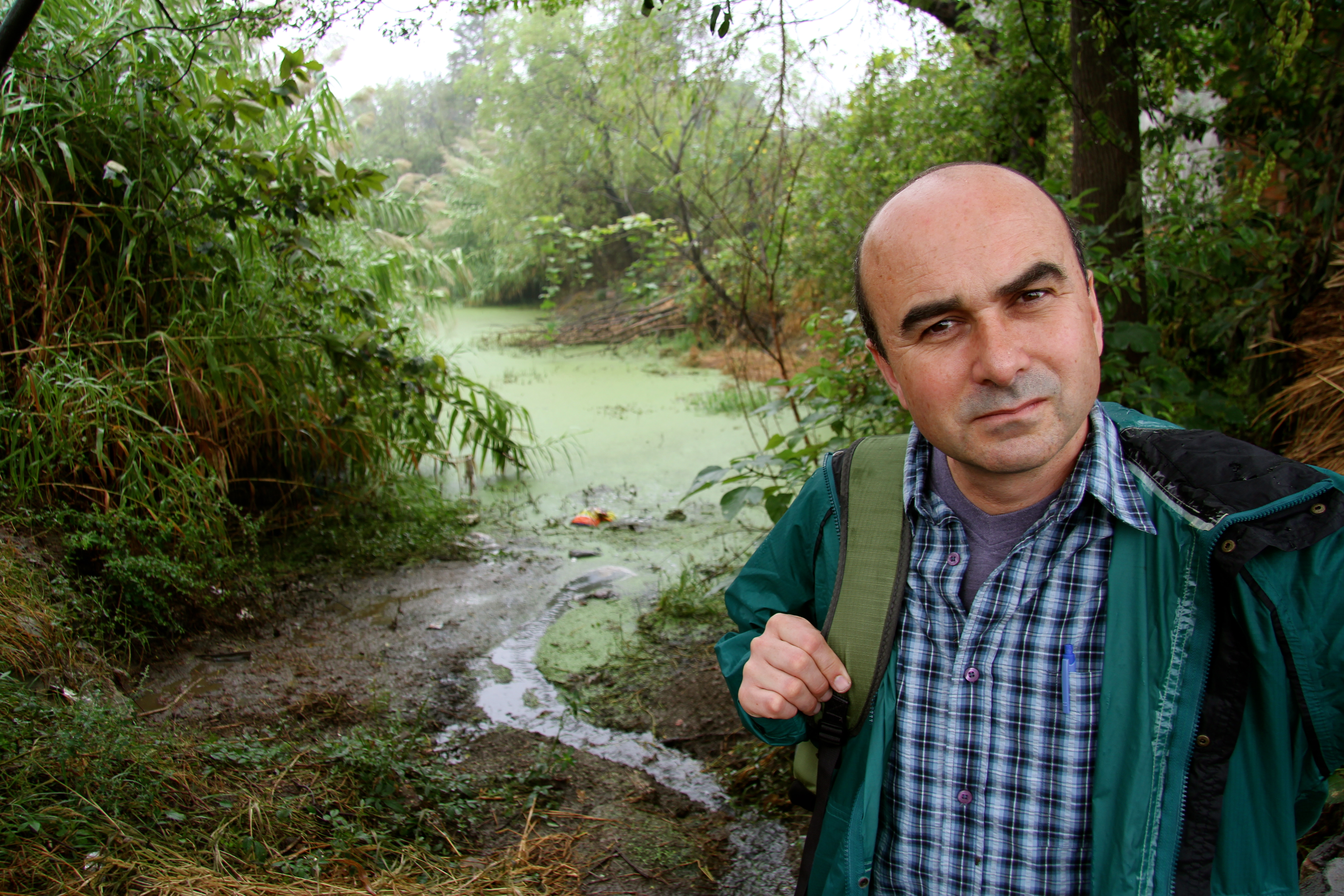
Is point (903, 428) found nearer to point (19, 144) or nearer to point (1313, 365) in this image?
point (1313, 365)

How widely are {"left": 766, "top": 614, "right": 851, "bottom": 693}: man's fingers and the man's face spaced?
10.5 inches

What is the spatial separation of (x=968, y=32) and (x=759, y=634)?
3579 mm

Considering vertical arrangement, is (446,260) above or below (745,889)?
above

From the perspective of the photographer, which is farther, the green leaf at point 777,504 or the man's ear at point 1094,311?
the green leaf at point 777,504

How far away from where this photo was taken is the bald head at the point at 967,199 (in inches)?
39.1

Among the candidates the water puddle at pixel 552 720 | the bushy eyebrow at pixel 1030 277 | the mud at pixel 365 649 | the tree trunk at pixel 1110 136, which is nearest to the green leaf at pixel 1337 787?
the bushy eyebrow at pixel 1030 277

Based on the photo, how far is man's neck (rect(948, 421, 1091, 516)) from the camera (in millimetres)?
1009

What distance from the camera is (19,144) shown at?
8.90 ft

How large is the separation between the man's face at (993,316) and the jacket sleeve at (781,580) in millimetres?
210

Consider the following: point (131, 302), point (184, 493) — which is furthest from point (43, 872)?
point (131, 302)

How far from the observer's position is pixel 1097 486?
0.95 meters

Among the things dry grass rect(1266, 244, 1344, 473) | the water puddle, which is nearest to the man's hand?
the water puddle

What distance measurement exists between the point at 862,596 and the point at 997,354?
323 millimetres

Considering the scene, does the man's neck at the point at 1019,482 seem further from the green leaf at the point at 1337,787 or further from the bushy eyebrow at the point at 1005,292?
the green leaf at the point at 1337,787
